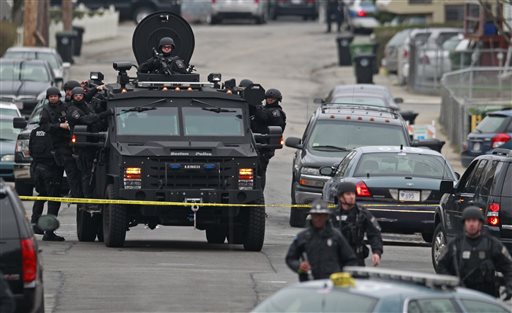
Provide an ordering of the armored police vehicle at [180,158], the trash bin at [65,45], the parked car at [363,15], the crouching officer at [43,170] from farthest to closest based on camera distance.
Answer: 1. the parked car at [363,15]
2. the trash bin at [65,45]
3. the crouching officer at [43,170]
4. the armored police vehicle at [180,158]

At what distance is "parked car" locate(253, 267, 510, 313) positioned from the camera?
9211mm

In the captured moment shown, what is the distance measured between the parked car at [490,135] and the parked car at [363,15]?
35.7 m

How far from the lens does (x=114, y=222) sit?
762 inches

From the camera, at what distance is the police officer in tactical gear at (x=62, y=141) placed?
69.6ft

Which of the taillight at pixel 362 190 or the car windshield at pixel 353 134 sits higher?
the taillight at pixel 362 190

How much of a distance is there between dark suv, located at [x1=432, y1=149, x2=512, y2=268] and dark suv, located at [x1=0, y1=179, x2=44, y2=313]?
611 cm

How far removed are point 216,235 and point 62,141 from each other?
254 centimetres

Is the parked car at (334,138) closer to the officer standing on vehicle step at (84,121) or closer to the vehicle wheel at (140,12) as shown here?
the officer standing on vehicle step at (84,121)

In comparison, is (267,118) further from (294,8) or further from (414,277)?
(294,8)

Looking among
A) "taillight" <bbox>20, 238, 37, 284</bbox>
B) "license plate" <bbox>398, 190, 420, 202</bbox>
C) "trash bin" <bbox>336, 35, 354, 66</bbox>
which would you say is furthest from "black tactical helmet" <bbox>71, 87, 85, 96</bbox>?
"trash bin" <bbox>336, 35, 354, 66</bbox>

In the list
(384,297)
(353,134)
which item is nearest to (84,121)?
(353,134)

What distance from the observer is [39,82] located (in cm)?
3766

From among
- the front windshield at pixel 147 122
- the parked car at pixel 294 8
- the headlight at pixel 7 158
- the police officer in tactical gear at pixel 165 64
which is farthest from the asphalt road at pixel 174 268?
the parked car at pixel 294 8

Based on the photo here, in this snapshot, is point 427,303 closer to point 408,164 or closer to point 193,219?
point 193,219
